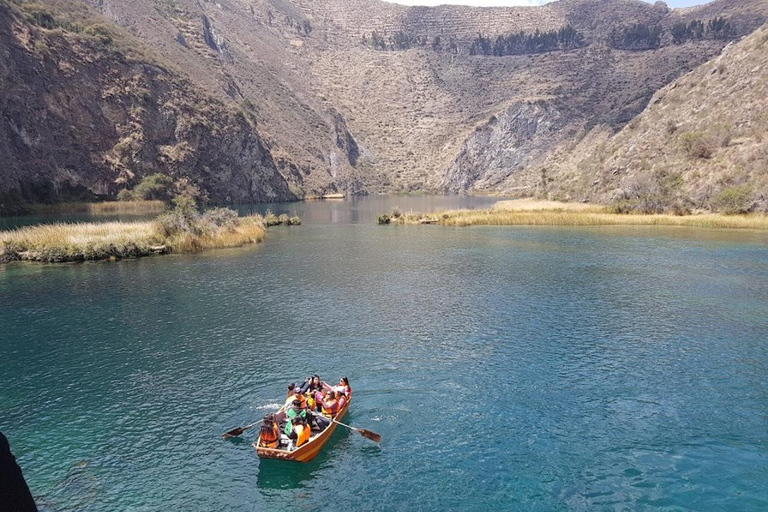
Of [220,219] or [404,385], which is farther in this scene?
[220,219]

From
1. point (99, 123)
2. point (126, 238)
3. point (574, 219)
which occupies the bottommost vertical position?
point (574, 219)

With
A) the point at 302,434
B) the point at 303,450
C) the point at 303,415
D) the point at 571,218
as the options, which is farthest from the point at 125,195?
the point at 303,450

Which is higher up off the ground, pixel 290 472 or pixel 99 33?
pixel 99 33

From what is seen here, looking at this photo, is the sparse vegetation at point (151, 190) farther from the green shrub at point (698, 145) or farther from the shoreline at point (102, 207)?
the green shrub at point (698, 145)

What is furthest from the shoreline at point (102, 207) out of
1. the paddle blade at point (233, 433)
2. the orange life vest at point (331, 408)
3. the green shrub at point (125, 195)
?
the orange life vest at point (331, 408)

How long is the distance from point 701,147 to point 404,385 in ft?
341

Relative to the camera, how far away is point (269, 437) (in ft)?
63.3

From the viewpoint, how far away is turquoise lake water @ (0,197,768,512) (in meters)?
18.5

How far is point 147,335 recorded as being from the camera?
34062 millimetres

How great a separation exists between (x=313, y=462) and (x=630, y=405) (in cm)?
1491

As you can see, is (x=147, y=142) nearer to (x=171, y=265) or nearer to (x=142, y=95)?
(x=142, y=95)

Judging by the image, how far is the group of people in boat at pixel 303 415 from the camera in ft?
63.7

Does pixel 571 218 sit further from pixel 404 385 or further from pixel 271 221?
pixel 404 385

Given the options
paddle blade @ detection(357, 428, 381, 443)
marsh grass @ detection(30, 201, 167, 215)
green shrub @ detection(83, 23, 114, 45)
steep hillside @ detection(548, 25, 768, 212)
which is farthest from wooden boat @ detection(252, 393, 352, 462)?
green shrub @ detection(83, 23, 114, 45)
